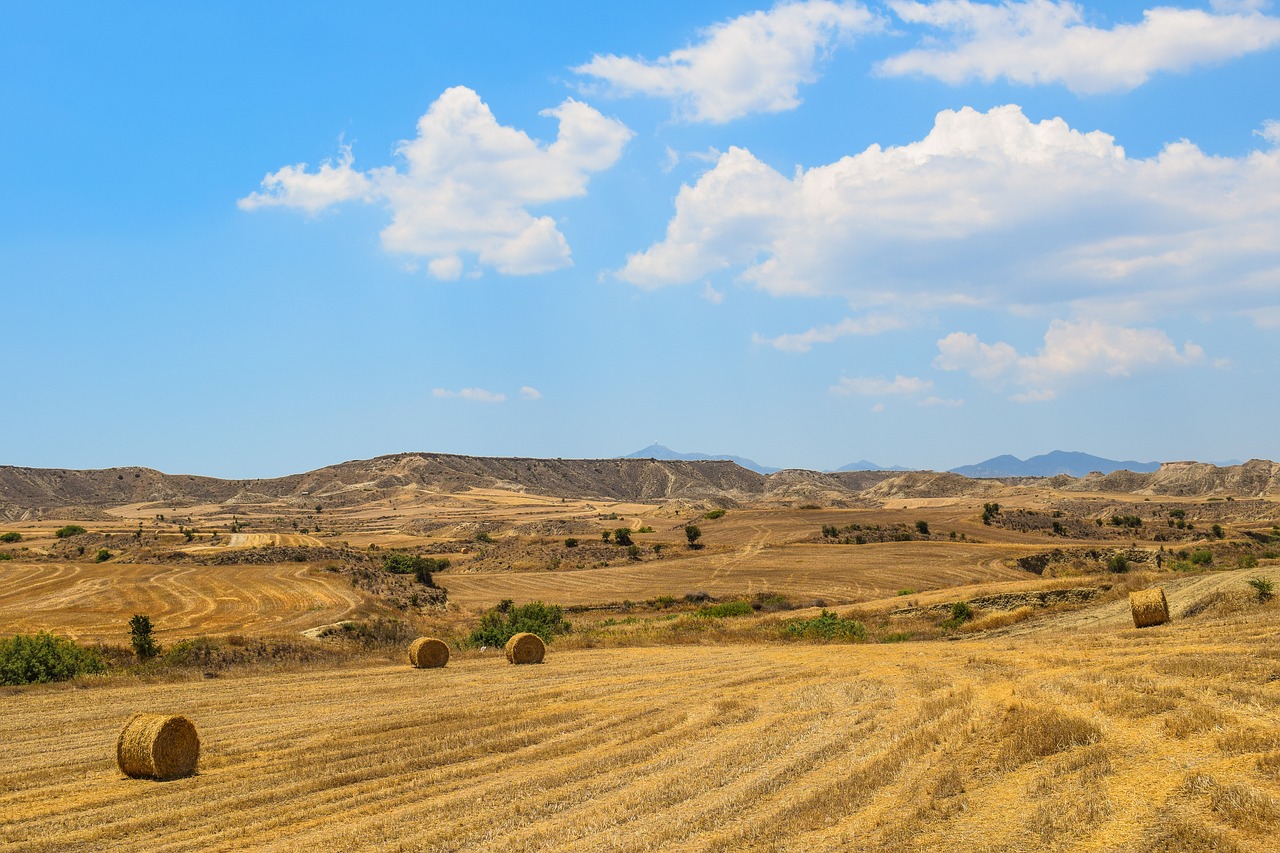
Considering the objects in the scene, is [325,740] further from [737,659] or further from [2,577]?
[2,577]

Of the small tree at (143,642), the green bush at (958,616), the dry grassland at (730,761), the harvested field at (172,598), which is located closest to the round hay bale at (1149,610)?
the dry grassland at (730,761)

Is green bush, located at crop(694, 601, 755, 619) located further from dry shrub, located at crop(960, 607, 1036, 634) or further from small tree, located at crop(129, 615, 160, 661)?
small tree, located at crop(129, 615, 160, 661)

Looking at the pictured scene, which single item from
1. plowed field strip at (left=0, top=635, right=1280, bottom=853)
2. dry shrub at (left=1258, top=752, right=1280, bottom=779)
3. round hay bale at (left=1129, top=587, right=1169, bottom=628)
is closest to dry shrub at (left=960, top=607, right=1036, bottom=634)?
round hay bale at (left=1129, top=587, right=1169, bottom=628)

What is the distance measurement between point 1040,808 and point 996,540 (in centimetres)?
8137

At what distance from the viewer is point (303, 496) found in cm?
19950

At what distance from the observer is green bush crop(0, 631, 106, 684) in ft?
87.3

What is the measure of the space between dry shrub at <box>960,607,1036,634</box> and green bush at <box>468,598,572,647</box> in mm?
15719

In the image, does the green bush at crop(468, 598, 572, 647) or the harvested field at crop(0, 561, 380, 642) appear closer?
the green bush at crop(468, 598, 572, 647)

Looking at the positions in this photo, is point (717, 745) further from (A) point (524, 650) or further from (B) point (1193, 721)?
(A) point (524, 650)

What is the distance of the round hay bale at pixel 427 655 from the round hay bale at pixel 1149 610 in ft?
66.8

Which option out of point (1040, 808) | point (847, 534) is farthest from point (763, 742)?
point (847, 534)

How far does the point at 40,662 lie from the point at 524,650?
561 inches

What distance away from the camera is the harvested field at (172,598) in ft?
139

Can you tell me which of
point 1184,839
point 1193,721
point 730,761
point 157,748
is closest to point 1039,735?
point 1193,721
